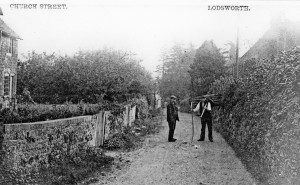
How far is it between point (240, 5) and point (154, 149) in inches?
205

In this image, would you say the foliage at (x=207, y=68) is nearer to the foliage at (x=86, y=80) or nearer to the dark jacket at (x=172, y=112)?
the foliage at (x=86, y=80)

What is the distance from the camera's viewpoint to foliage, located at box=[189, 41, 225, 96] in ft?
95.0

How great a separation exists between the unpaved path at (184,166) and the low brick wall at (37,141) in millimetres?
1429

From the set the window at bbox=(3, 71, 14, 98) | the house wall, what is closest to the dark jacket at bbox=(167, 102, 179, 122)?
the house wall

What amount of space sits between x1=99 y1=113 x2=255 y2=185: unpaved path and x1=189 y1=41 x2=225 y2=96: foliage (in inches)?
665

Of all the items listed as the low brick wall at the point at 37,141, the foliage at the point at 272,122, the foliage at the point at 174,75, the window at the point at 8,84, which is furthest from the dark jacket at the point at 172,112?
the foliage at the point at 174,75

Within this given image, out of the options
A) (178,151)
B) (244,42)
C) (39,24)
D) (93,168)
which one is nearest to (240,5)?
(178,151)

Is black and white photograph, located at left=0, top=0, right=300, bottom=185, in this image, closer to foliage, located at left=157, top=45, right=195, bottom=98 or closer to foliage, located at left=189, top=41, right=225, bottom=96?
foliage, located at left=189, top=41, right=225, bottom=96

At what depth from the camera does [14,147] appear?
6.58 meters

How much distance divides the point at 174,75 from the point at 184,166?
30.6 meters

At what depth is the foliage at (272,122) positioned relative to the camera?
568 centimetres

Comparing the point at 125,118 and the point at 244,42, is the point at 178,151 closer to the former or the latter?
the point at 125,118

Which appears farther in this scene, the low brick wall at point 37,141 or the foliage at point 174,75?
the foliage at point 174,75

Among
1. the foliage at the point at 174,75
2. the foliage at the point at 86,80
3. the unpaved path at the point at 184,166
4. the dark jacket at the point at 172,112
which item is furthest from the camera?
the foliage at the point at 174,75
